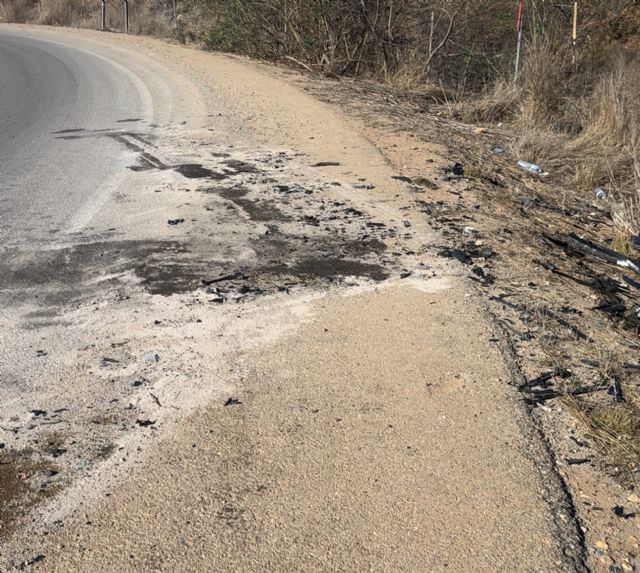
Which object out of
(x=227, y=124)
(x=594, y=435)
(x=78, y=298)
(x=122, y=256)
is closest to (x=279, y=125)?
(x=227, y=124)

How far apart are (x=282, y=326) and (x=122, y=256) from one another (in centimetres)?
171

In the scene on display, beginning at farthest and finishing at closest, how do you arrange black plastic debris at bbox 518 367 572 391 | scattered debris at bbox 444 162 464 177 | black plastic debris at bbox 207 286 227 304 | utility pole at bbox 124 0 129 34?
utility pole at bbox 124 0 129 34
scattered debris at bbox 444 162 464 177
black plastic debris at bbox 207 286 227 304
black plastic debris at bbox 518 367 572 391

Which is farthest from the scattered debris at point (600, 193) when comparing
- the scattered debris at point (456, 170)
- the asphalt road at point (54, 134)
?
the asphalt road at point (54, 134)

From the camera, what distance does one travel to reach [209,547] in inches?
109

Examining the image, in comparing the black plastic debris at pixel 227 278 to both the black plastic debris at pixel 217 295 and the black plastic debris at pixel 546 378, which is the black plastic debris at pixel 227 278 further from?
the black plastic debris at pixel 546 378

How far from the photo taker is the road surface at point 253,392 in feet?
9.22

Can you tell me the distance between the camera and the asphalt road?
6844mm

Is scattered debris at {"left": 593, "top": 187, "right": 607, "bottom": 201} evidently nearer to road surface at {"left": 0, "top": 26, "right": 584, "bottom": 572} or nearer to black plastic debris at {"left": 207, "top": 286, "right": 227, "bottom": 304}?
road surface at {"left": 0, "top": 26, "right": 584, "bottom": 572}

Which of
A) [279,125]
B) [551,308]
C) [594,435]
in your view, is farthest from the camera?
[279,125]

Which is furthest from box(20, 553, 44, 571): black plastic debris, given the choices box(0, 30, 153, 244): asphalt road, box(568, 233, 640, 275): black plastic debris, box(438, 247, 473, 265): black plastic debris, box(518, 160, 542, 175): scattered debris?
box(518, 160, 542, 175): scattered debris

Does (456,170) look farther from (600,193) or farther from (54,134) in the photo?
(54,134)

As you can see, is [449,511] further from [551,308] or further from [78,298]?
[78,298]

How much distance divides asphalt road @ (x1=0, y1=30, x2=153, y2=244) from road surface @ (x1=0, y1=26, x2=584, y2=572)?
0.26 ft

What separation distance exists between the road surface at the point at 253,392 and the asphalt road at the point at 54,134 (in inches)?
3.1
